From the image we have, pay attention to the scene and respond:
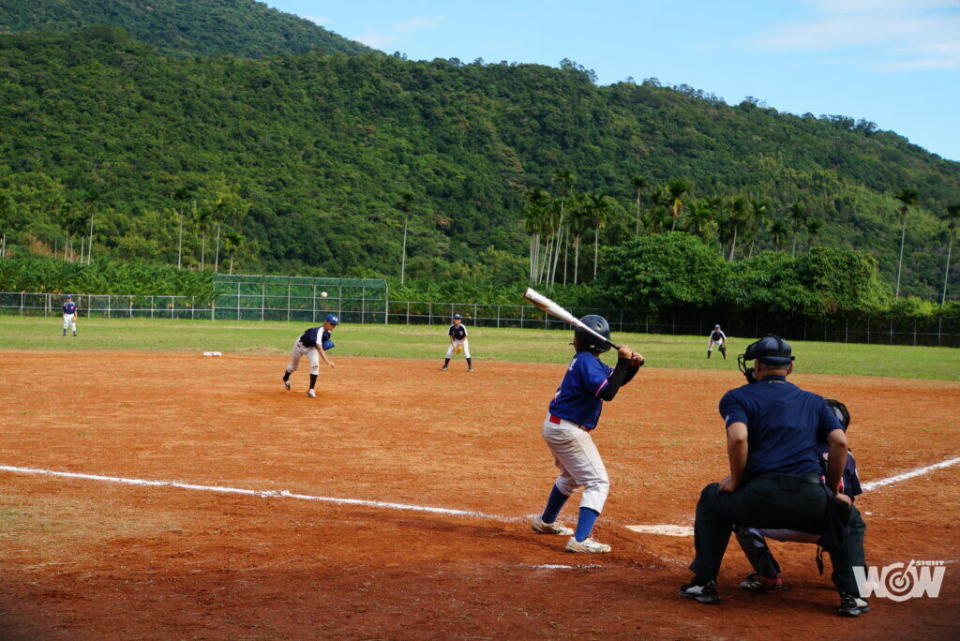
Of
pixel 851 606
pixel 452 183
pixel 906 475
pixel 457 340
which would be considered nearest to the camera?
pixel 851 606

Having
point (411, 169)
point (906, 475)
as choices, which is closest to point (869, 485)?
point (906, 475)

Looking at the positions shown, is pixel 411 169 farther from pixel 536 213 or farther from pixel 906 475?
pixel 906 475

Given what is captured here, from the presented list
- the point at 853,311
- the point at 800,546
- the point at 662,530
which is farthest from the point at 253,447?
the point at 853,311

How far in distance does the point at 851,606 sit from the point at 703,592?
965mm

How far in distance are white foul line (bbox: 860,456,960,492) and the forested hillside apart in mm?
81216

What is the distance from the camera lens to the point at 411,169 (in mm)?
140750

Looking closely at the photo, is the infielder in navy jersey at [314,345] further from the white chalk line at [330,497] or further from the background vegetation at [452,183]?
the background vegetation at [452,183]

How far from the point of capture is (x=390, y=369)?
1167 inches

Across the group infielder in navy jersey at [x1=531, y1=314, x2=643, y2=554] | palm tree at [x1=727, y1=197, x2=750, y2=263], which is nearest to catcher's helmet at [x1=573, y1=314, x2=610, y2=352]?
infielder in navy jersey at [x1=531, y1=314, x2=643, y2=554]

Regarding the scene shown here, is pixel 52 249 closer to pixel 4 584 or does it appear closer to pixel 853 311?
pixel 853 311

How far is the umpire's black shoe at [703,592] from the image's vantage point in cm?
661

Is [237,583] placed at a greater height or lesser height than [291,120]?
lesser

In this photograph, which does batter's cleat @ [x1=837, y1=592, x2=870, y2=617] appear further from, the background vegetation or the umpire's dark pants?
the background vegetation

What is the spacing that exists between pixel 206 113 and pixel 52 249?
37571 millimetres
